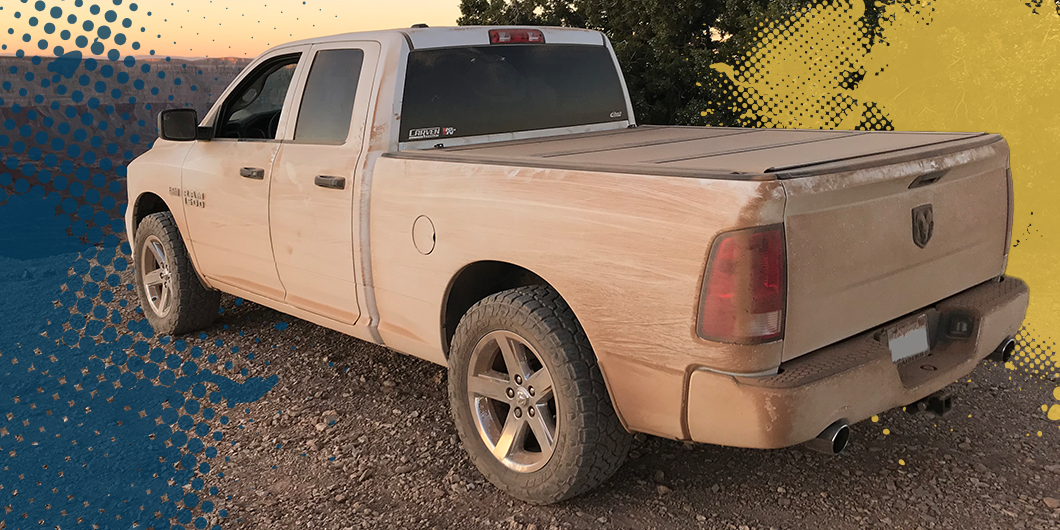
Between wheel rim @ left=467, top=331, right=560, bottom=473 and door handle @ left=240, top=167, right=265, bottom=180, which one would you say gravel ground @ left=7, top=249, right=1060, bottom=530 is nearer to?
wheel rim @ left=467, top=331, right=560, bottom=473

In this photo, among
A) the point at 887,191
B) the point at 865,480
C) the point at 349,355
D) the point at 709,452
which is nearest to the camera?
the point at 887,191

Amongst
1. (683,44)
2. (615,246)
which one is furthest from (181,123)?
(683,44)

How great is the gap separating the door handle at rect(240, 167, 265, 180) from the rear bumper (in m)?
2.94

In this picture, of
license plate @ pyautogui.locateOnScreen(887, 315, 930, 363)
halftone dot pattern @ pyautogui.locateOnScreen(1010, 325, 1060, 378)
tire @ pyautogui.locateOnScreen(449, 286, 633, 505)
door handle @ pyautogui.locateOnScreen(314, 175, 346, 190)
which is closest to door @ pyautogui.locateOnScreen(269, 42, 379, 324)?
door handle @ pyautogui.locateOnScreen(314, 175, 346, 190)

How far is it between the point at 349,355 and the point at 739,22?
8.18 m

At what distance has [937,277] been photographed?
11.0 feet

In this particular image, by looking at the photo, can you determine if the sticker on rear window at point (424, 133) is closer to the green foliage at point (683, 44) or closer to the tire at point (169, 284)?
the tire at point (169, 284)

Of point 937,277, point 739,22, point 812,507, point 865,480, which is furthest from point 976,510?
point 739,22

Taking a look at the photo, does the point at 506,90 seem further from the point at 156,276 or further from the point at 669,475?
the point at 156,276

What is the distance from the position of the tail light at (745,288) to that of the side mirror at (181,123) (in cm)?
380

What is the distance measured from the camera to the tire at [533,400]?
3213mm

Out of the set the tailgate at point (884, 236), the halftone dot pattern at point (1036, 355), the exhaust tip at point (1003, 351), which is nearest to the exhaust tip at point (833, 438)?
the tailgate at point (884, 236)

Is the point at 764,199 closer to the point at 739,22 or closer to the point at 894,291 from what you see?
the point at 894,291

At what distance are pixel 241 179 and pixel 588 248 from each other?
2.74 meters
